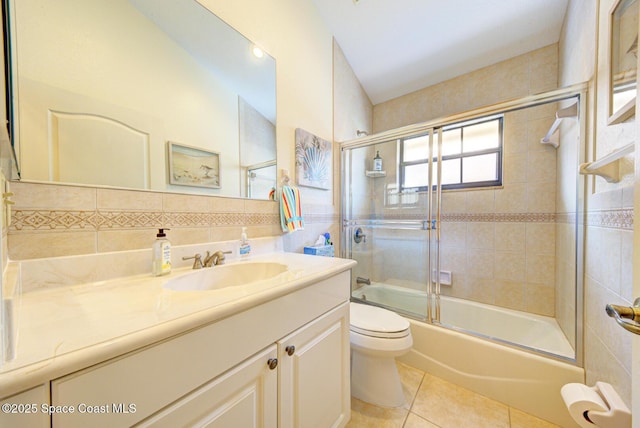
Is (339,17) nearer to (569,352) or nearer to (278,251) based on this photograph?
(278,251)

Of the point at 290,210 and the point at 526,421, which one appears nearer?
the point at 526,421

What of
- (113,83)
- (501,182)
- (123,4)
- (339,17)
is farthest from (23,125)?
(501,182)

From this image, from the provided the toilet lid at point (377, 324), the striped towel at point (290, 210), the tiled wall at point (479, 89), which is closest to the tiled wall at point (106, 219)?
the striped towel at point (290, 210)

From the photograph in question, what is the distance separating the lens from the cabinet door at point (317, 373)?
2.49 ft

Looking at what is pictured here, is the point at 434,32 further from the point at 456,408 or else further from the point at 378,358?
the point at 456,408

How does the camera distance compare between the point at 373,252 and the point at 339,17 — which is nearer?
the point at 339,17

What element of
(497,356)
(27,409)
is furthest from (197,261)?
(497,356)

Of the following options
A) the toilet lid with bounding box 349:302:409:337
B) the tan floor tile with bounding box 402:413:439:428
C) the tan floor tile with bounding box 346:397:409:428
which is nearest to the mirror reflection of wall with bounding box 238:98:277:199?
the toilet lid with bounding box 349:302:409:337

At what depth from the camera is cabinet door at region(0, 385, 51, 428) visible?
1.03 feet

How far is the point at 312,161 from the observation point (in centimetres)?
174

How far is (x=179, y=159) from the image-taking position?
1.03 meters

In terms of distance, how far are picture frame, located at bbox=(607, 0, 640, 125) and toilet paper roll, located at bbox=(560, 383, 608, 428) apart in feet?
3.31

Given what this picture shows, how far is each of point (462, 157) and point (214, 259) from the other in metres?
2.19

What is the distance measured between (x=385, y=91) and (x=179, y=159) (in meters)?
2.14
